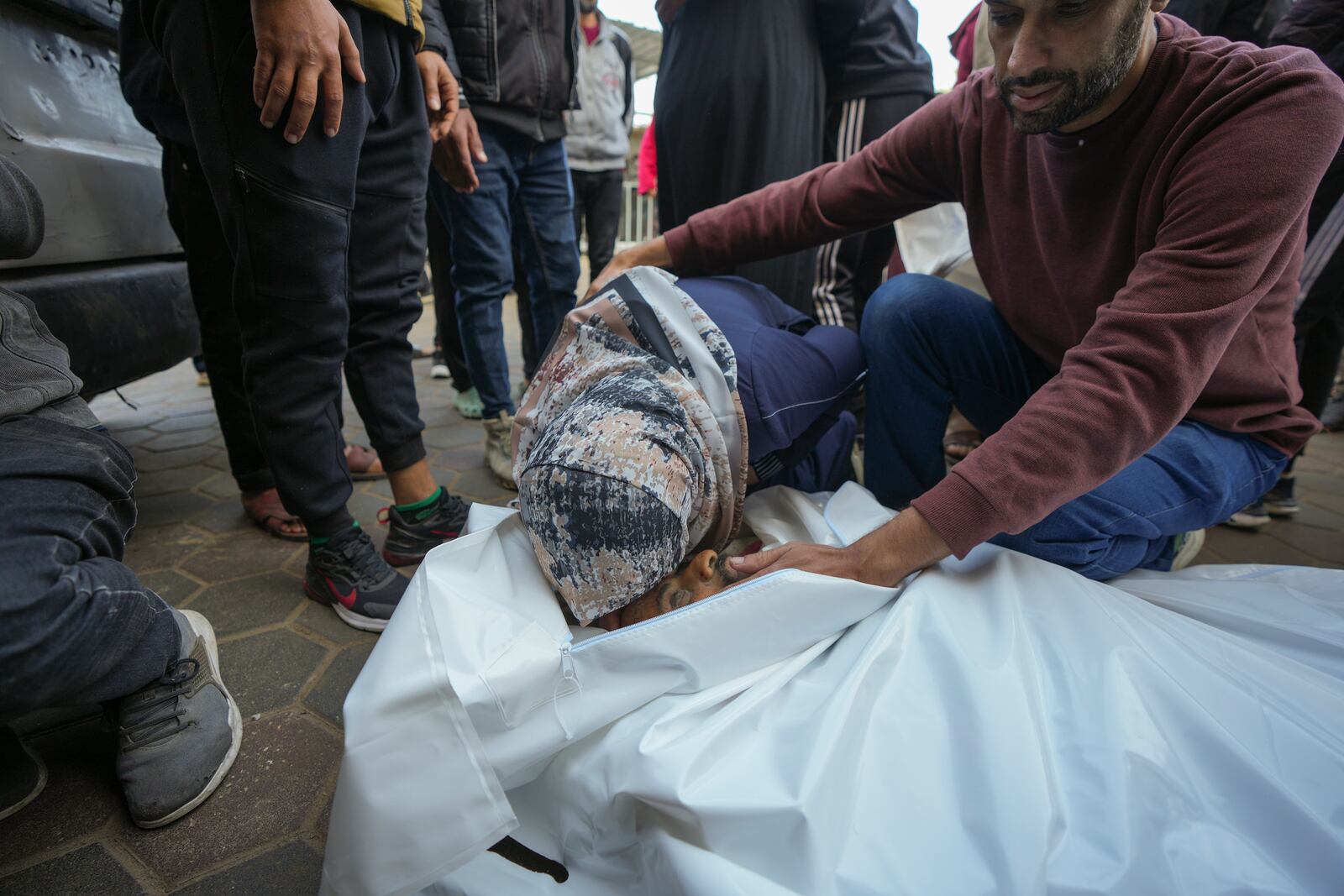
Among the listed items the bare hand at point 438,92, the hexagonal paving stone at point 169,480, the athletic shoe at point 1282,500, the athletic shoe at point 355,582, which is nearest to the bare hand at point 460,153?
the bare hand at point 438,92

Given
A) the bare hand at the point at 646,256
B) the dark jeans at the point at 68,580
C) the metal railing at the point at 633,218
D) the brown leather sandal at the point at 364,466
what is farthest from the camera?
the metal railing at the point at 633,218

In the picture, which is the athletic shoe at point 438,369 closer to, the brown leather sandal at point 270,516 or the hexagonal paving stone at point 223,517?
the hexagonal paving stone at point 223,517

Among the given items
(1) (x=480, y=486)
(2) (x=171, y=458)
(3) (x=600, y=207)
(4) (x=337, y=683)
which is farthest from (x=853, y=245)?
(2) (x=171, y=458)

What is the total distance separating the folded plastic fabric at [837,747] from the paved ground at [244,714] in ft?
0.85

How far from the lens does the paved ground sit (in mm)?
925

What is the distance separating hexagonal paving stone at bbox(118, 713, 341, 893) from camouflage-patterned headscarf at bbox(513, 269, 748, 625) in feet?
1.62

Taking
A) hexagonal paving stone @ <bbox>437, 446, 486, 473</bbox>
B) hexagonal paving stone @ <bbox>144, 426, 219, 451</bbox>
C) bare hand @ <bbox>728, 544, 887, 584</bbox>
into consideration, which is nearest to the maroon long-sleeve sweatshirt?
bare hand @ <bbox>728, 544, 887, 584</bbox>

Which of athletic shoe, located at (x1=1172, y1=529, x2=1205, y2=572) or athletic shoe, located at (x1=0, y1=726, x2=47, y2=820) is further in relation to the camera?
athletic shoe, located at (x1=1172, y1=529, x2=1205, y2=572)

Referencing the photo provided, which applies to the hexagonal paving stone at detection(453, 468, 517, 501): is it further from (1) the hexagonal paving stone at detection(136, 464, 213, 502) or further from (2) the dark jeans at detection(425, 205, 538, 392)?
(1) the hexagonal paving stone at detection(136, 464, 213, 502)

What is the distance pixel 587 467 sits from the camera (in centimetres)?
95

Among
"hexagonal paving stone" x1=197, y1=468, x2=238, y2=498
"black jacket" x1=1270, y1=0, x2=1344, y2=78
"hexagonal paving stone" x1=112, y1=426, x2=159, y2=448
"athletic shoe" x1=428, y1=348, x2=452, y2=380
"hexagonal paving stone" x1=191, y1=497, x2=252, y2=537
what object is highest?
"black jacket" x1=1270, y1=0, x2=1344, y2=78

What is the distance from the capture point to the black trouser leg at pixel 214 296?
61.4 inches

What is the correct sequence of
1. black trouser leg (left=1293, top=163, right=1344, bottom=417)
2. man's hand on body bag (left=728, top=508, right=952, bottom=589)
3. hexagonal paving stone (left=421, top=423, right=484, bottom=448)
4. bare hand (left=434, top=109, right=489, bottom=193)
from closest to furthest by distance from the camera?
man's hand on body bag (left=728, top=508, right=952, bottom=589)
bare hand (left=434, top=109, right=489, bottom=193)
black trouser leg (left=1293, top=163, right=1344, bottom=417)
hexagonal paving stone (left=421, top=423, right=484, bottom=448)

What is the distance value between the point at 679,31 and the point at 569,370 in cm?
149
